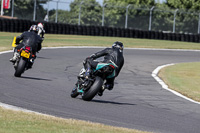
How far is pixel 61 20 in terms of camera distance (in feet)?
128

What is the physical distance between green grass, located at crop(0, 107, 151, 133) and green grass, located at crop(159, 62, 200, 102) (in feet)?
18.7

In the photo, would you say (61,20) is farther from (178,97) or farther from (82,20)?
(178,97)

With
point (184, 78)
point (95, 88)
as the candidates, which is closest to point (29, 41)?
point (95, 88)

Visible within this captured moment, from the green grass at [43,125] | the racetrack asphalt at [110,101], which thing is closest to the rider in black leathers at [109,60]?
the racetrack asphalt at [110,101]

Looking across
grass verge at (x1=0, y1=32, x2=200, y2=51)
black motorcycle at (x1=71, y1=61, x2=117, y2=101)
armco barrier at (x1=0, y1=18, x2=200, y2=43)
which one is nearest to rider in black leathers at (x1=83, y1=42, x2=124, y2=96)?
black motorcycle at (x1=71, y1=61, x2=117, y2=101)

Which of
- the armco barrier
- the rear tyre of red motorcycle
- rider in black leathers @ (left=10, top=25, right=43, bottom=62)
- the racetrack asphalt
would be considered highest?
the armco barrier

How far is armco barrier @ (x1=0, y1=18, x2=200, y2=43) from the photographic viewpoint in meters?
31.5

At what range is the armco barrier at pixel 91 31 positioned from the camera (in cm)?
3150

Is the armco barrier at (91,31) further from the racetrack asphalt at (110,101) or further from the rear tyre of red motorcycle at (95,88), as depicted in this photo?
the rear tyre of red motorcycle at (95,88)

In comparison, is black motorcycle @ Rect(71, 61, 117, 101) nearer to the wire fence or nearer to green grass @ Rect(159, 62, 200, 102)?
green grass @ Rect(159, 62, 200, 102)

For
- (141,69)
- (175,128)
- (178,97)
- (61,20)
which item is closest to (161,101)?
(178,97)

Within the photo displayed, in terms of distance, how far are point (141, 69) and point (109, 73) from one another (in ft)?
29.1

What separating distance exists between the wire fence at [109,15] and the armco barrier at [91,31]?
313 centimetres

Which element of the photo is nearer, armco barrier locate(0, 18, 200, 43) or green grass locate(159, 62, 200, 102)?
green grass locate(159, 62, 200, 102)
